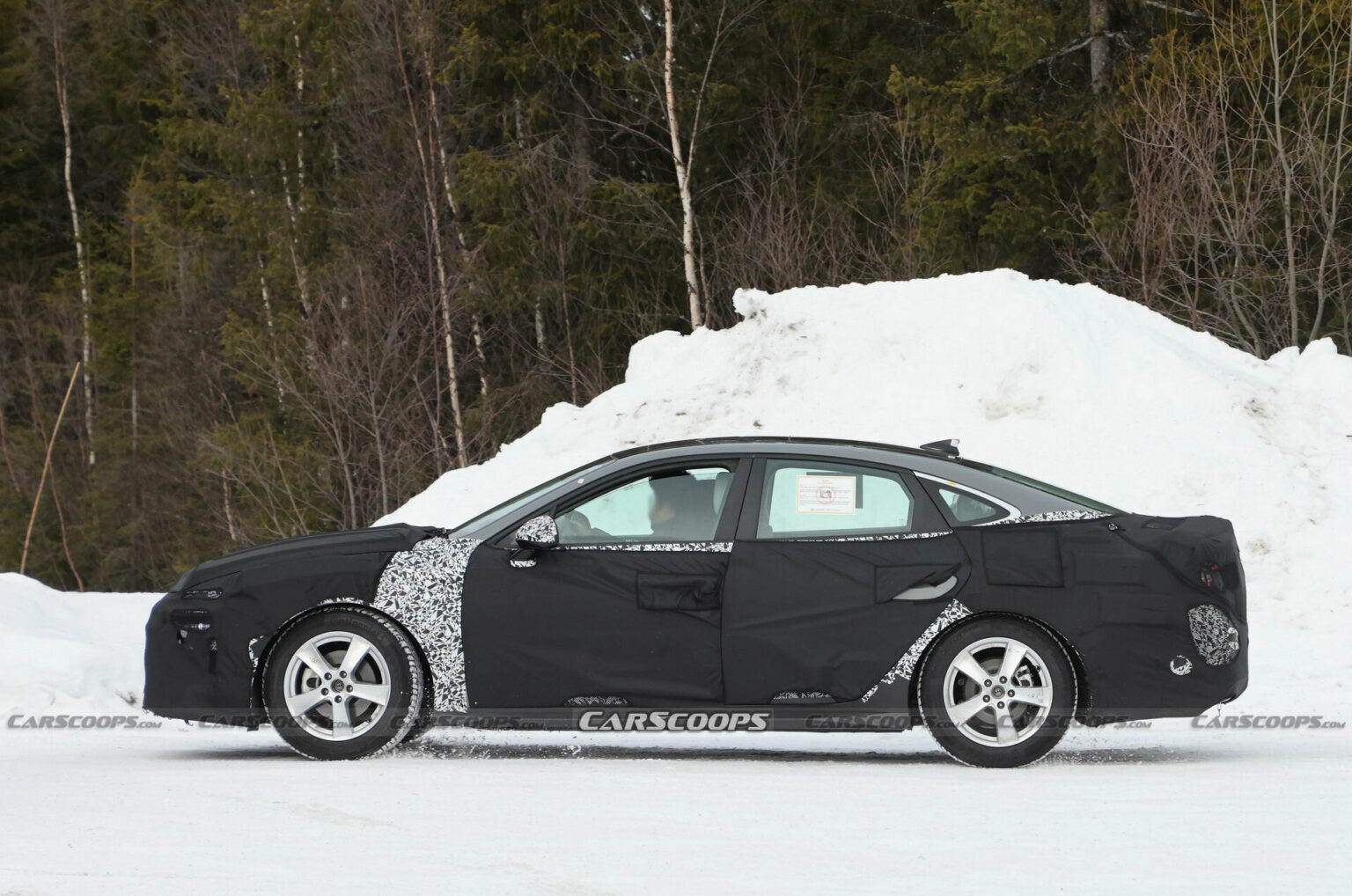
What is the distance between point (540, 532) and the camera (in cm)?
741

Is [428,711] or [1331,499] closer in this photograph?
[428,711]

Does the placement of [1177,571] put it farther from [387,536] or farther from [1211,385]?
[1211,385]

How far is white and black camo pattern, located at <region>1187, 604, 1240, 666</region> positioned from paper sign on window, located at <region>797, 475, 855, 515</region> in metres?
1.58

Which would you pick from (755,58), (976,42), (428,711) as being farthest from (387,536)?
(755,58)

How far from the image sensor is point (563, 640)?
24.6ft

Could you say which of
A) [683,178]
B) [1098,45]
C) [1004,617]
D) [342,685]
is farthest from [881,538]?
[1098,45]

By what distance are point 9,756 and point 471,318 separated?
2440 cm

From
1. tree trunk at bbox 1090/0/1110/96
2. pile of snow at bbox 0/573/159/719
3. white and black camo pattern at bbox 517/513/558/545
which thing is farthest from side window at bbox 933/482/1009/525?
tree trunk at bbox 1090/0/1110/96

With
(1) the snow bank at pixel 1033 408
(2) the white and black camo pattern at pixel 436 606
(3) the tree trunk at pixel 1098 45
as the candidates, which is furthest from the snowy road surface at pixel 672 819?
(3) the tree trunk at pixel 1098 45

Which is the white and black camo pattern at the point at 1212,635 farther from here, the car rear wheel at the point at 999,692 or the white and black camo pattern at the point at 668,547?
the white and black camo pattern at the point at 668,547

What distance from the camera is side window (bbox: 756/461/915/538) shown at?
25.0 feet

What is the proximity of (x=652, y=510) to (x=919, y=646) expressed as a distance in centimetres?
136

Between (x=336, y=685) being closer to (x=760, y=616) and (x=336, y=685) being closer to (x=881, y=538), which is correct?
(x=760, y=616)

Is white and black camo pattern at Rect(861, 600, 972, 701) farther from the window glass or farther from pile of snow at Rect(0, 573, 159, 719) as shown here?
pile of snow at Rect(0, 573, 159, 719)
